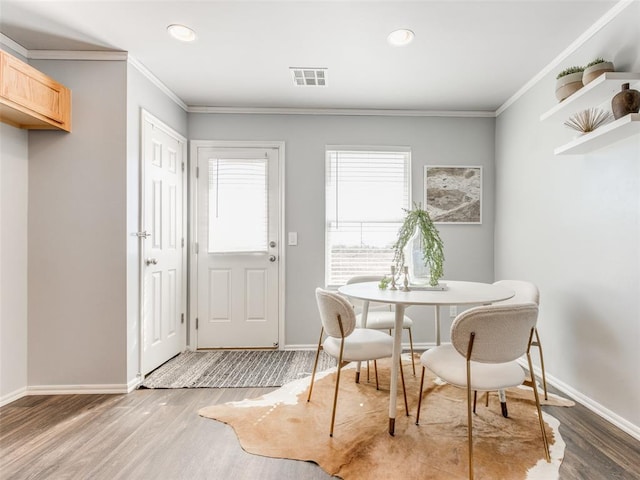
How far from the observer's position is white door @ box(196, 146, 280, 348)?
352cm

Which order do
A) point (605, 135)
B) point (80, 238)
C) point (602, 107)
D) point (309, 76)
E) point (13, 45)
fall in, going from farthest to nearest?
1. point (309, 76)
2. point (80, 238)
3. point (13, 45)
4. point (602, 107)
5. point (605, 135)

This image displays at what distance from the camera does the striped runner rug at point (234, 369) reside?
8.80 ft

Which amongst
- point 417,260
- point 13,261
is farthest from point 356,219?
point 13,261

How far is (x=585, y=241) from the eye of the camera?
7.64 ft

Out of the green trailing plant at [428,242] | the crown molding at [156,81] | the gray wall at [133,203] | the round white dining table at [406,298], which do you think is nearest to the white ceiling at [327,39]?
the crown molding at [156,81]

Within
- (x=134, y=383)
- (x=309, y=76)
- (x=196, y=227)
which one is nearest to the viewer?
(x=134, y=383)

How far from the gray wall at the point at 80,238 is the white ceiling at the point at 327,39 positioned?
14.6 inches

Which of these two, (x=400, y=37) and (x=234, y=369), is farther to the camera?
(x=234, y=369)

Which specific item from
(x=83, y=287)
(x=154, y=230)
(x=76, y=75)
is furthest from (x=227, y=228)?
Answer: (x=76, y=75)

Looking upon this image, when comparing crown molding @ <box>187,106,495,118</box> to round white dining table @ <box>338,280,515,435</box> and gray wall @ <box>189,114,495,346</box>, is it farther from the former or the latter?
round white dining table @ <box>338,280,515,435</box>

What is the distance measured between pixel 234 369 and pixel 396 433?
61.2 inches

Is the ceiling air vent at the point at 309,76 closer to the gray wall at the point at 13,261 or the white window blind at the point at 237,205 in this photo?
the white window blind at the point at 237,205

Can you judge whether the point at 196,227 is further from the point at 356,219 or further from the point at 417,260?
the point at 417,260

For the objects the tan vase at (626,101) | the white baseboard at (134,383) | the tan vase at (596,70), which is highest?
the tan vase at (596,70)
